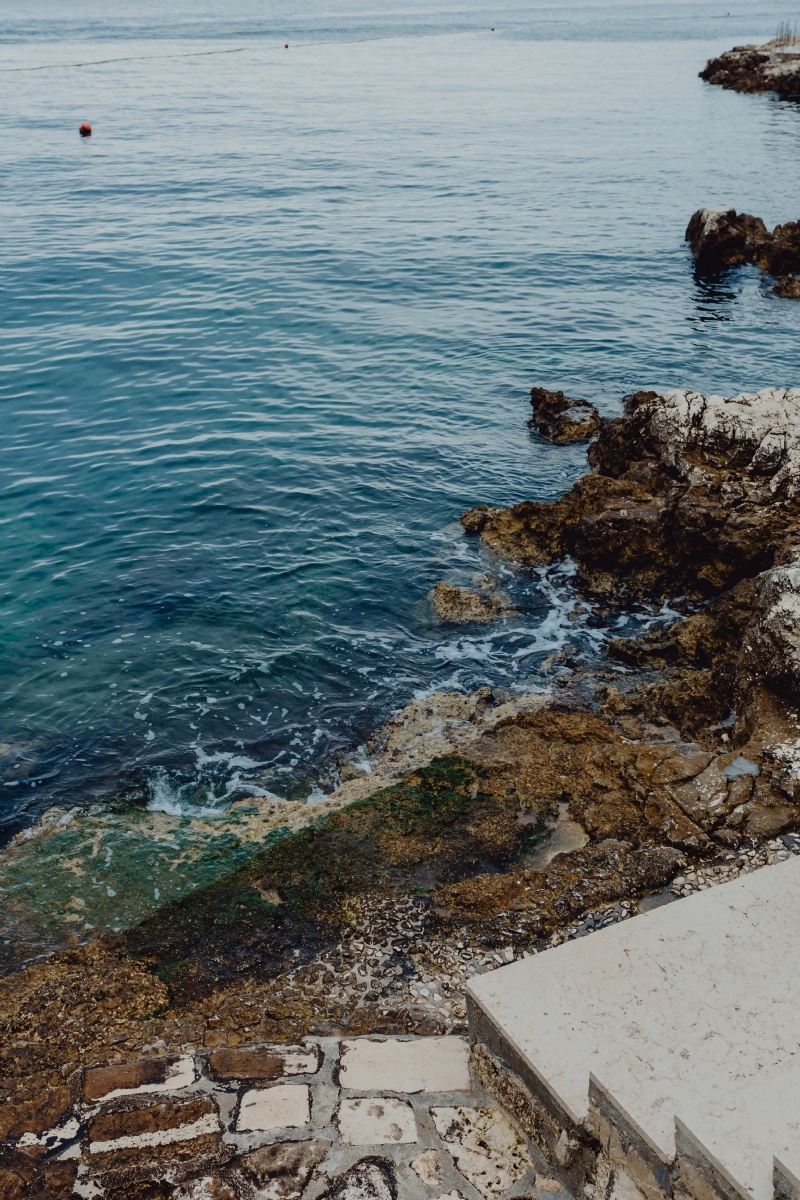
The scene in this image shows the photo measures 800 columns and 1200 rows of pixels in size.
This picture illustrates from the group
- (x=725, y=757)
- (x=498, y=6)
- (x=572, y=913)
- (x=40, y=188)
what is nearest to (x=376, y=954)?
(x=572, y=913)

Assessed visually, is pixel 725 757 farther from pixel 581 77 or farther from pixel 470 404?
pixel 581 77

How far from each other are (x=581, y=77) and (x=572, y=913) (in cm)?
7267

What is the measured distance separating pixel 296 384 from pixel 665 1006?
16393 mm

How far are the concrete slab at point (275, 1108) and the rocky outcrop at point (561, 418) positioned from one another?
13.2m

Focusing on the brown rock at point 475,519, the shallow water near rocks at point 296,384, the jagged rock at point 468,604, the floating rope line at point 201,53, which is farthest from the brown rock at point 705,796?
the floating rope line at point 201,53

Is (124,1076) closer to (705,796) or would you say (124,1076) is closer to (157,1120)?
(157,1120)

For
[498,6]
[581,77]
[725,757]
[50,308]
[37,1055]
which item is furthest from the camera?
[498,6]

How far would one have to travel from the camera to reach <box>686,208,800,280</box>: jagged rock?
2608 centimetres

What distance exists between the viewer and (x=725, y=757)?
8.16 m

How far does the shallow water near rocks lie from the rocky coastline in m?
1.06

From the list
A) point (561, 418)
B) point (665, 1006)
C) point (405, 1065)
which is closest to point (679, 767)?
point (665, 1006)

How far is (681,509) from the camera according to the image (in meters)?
11.8

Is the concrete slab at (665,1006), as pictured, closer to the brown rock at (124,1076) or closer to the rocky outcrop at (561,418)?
the brown rock at (124,1076)

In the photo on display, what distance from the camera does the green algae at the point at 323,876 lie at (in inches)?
267
